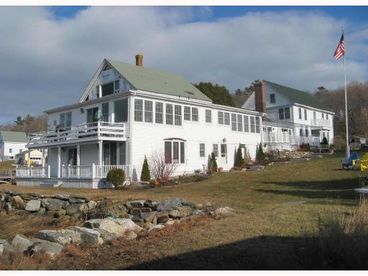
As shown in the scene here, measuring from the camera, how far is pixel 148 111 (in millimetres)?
30422

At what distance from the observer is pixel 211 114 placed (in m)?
35.3

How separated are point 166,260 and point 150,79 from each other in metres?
27.9

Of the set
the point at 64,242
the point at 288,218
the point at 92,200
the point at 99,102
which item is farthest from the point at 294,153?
the point at 64,242

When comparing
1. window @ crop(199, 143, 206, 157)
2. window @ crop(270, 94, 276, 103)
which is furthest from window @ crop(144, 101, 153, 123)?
window @ crop(270, 94, 276, 103)

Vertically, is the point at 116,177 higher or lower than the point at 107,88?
Result: lower

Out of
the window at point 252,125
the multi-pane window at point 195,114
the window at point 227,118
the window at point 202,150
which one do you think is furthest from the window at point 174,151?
the window at point 252,125

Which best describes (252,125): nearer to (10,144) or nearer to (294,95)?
(294,95)

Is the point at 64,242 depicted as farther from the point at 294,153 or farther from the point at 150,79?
the point at 294,153

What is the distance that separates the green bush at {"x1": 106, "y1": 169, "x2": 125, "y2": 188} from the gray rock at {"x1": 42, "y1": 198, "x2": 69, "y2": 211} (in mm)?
5332

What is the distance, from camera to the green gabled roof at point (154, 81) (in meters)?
32.8

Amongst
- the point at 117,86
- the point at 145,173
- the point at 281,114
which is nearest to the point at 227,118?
the point at 117,86

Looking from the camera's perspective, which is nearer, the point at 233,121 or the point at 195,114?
the point at 195,114

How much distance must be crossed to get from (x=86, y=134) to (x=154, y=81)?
7877 millimetres

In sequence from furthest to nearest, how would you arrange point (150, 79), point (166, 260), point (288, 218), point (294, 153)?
point (294, 153)
point (150, 79)
point (288, 218)
point (166, 260)
